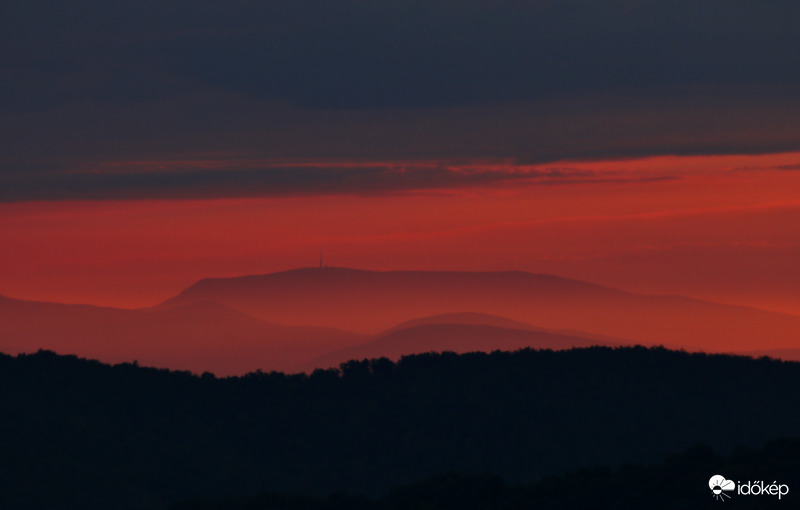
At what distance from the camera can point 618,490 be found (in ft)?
210

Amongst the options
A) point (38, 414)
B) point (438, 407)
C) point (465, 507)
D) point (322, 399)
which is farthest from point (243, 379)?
point (465, 507)

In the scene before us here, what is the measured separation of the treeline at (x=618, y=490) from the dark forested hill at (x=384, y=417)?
140ft

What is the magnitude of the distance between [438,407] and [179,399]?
30.4 m

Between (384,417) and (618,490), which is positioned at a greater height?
(384,417)

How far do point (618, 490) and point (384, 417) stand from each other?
79469mm

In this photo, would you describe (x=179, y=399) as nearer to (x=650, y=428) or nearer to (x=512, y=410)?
(x=512, y=410)

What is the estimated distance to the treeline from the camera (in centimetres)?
5944

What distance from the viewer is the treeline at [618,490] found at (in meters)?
59.4

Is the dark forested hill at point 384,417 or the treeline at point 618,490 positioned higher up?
the dark forested hill at point 384,417

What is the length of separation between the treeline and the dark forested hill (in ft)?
140

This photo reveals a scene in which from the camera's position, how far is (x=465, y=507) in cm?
6819

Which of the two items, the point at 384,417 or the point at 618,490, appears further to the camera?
the point at 384,417

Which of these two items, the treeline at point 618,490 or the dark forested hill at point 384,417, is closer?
the treeline at point 618,490

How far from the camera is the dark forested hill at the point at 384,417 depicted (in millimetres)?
Result: 117438
